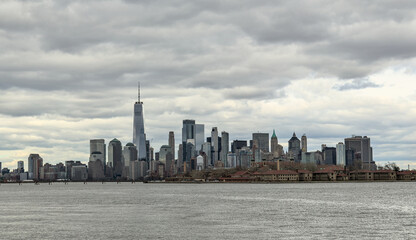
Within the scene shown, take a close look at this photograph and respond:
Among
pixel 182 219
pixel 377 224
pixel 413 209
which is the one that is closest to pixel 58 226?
pixel 182 219

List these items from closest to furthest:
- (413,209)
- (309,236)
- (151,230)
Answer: (309,236) < (151,230) < (413,209)

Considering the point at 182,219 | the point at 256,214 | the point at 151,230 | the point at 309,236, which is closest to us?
the point at 309,236

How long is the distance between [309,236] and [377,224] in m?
18.2

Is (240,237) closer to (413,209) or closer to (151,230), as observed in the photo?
(151,230)

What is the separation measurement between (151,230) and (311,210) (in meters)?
43.4

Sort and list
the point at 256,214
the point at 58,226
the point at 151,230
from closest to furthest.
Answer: the point at 151,230 < the point at 58,226 < the point at 256,214

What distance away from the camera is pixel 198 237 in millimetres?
73375

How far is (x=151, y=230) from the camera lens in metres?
81.1

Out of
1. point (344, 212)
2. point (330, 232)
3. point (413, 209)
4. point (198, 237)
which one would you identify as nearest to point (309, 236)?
point (330, 232)

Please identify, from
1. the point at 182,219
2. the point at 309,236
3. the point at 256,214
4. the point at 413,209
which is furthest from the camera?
the point at 413,209

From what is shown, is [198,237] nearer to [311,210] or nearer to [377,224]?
[377,224]

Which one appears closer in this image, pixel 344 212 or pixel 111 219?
pixel 111 219

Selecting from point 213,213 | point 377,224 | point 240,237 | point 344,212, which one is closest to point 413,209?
point 344,212

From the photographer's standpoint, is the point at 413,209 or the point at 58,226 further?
the point at 413,209
